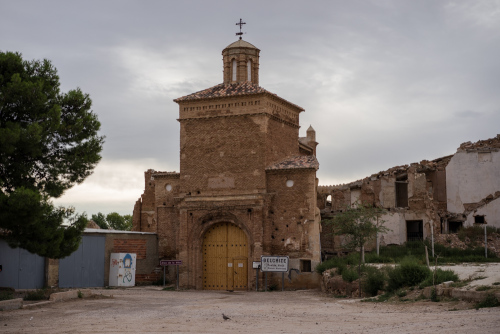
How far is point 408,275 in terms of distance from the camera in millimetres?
19641

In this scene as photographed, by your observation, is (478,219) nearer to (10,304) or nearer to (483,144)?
(483,144)

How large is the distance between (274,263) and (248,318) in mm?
12553

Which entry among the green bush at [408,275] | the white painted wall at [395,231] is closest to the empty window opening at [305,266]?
the green bush at [408,275]

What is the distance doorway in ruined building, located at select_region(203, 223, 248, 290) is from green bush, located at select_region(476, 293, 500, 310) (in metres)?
16.8

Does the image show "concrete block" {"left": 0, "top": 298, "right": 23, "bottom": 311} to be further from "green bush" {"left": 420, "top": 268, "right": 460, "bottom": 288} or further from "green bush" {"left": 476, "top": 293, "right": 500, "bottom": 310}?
"green bush" {"left": 476, "top": 293, "right": 500, "bottom": 310}

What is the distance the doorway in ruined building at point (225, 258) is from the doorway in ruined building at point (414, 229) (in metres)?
13.7

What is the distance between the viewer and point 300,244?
29797 millimetres

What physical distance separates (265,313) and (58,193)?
28.4 feet

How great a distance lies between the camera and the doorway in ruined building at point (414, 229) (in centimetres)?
3903

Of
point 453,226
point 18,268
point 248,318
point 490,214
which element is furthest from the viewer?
point 453,226

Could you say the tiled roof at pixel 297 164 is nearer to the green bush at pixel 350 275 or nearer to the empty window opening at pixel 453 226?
the green bush at pixel 350 275

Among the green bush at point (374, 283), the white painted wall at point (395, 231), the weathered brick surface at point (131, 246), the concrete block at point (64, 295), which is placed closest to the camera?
the green bush at point (374, 283)

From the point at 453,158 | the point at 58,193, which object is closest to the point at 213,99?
the point at 58,193

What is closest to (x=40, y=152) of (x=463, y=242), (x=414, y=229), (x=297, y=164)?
(x=297, y=164)
